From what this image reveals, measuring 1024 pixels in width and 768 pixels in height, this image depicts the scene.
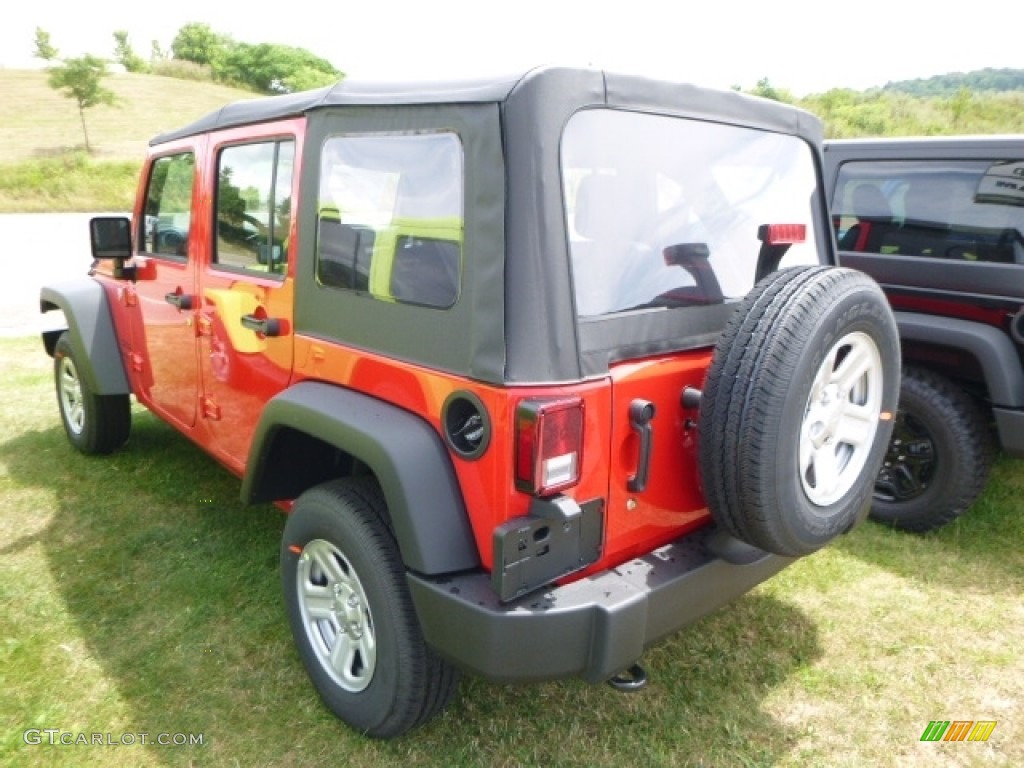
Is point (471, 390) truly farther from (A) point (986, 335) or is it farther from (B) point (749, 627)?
(A) point (986, 335)

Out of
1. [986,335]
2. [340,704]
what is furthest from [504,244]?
[986,335]

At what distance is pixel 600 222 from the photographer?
79.4 inches

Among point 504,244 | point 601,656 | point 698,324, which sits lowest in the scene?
point 601,656

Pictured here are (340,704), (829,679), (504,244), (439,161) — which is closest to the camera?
(504,244)

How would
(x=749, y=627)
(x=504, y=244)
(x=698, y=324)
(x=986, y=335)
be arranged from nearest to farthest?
(x=504, y=244), (x=698, y=324), (x=749, y=627), (x=986, y=335)

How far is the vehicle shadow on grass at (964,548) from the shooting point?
3.39 metres

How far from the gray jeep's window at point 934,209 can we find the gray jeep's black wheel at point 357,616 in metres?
3.06

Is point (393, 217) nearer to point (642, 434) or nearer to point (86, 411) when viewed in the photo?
point (642, 434)

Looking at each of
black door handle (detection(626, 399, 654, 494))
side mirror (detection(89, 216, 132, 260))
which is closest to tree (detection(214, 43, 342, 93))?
side mirror (detection(89, 216, 132, 260))

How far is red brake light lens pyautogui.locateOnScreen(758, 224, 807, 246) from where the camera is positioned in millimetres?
2252

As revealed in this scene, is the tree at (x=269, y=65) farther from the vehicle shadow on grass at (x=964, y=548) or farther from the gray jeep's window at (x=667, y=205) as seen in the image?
the gray jeep's window at (x=667, y=205)

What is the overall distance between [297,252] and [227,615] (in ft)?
4.88

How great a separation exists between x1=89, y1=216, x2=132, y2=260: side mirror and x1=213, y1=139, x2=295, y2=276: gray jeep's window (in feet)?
3.05

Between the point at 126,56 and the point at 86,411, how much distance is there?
95.5m
